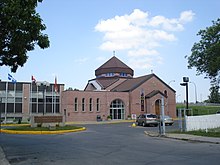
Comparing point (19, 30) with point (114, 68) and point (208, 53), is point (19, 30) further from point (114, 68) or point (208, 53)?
point (114, 68)

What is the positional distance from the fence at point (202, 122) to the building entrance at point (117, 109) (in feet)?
93.5

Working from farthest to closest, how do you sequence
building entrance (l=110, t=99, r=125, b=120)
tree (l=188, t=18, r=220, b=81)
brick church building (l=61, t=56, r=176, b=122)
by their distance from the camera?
building entrance (l=110, t=99, r=125, b=120) < brick church building (l=61, t=56, r=176, b=122) < tree (l=188, t=18, r=220, b=81)

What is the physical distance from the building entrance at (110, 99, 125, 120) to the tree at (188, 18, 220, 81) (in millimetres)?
22595

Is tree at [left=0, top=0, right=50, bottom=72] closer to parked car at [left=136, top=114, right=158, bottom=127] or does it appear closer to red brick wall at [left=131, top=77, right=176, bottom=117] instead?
parked car at [left=136, top=114, right=158, bottom=127]

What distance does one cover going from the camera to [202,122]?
85.4 ft

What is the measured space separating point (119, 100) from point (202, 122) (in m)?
30.7

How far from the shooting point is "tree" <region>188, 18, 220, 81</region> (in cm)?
3070

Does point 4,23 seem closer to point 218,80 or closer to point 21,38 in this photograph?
point 21,38

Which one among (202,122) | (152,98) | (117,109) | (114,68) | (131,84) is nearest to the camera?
(202,122)

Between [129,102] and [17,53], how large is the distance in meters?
44.0

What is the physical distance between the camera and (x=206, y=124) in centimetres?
2627

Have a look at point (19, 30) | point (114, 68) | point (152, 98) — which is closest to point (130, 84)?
point (152, 98)

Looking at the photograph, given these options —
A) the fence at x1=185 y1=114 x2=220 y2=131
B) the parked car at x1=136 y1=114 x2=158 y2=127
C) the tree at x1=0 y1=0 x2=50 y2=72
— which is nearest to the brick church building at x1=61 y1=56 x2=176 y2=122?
the parked car at x1=136 y1=114 x2=158 y2=127

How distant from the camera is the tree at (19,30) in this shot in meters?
10.4
